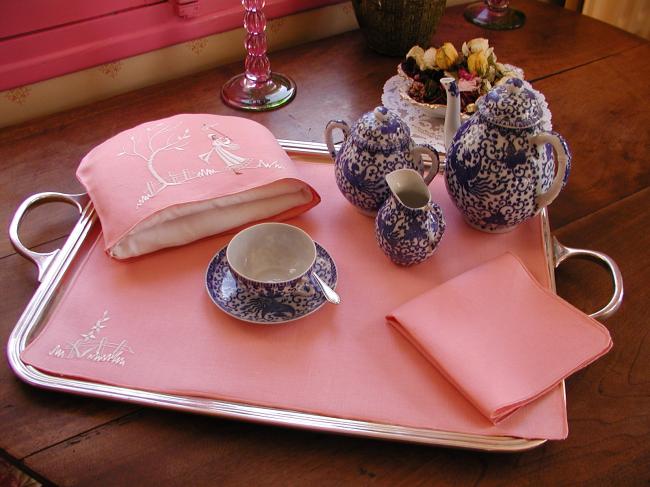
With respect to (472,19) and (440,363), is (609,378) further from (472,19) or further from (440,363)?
(472,19)

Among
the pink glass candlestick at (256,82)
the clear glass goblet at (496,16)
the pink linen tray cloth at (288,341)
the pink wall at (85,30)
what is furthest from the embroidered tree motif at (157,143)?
the clear glass goblet at (496,16)

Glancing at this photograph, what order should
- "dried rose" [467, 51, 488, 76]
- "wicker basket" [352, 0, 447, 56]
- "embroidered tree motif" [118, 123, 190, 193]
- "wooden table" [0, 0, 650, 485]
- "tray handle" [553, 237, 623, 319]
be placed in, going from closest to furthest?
"wooden table" [0, 0, 650, 485], "tray handle" [553, 237, 623, 319], "embroidered tree motif" [118, 123, 190, 193], "dried rose" [467, 51, 488, 76], "wicker basket" [352, 0, 447, 56]

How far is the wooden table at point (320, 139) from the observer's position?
0.50 m

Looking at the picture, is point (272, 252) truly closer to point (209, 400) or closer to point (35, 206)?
point (209, 400)

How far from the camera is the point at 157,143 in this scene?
0.74 m

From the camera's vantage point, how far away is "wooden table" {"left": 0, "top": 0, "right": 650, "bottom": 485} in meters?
0.50

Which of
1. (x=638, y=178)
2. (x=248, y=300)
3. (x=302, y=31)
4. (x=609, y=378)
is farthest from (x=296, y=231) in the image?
(x=302, y=31)

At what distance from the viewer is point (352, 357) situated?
0.57 meters

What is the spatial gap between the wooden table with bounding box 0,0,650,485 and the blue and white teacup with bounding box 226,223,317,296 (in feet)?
0.56

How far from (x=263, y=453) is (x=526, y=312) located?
0.93ft

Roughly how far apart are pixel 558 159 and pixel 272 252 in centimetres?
32

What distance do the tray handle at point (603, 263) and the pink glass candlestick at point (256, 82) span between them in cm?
49

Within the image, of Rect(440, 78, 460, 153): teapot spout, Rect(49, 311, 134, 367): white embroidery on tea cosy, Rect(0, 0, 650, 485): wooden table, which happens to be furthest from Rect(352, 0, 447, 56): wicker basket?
Rect(49, 311, 134, 367): white embroidery on tea cosy

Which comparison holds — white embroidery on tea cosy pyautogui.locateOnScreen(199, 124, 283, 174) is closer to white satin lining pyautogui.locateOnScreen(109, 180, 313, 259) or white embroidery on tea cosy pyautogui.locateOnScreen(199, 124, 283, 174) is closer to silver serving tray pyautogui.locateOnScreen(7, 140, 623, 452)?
white satin lining pyautogui.locateOnScreen(109, 180, 313, 259)
